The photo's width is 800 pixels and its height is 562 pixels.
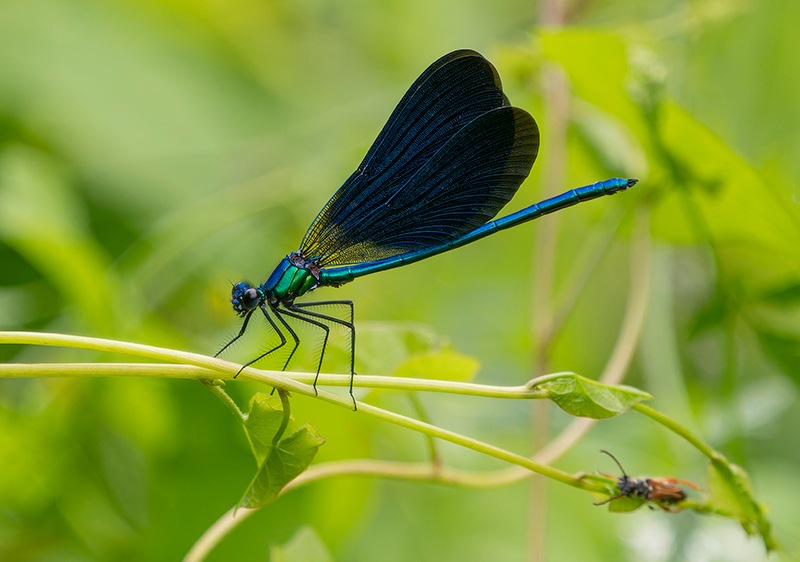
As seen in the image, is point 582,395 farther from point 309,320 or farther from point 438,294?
point 438,294

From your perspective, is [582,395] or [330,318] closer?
[582,395]

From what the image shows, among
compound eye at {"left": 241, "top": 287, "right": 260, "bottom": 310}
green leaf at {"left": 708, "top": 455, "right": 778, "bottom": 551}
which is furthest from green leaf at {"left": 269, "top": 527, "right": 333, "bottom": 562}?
green leaf at {"left": 708, "top": 455, "right": 778, "bottom": 551}

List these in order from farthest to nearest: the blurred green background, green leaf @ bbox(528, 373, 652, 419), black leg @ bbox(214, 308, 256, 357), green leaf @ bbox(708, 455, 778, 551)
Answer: the blurred green background < black leg @ bbox(214, 308, 256, 357) < green leaf @ bbox(708, 455, 778, 551) < green leaf @ bbox(528, 373, 652, 419)

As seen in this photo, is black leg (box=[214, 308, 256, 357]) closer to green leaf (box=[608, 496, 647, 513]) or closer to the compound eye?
the compound eye

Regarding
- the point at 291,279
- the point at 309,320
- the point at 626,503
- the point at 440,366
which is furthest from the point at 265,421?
the point at 291,279

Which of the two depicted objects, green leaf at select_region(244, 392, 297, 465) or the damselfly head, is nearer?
green leaf at select_region(244, 392, 297, 465)

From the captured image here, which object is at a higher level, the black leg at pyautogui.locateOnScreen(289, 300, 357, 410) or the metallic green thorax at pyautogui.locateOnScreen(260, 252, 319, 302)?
the metallic green thorax at pyautogui.locateOnScreen(260, 252, 319, 302)

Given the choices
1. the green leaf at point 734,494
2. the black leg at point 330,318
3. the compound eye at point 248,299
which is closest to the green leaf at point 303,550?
the black leg at point 330,318
